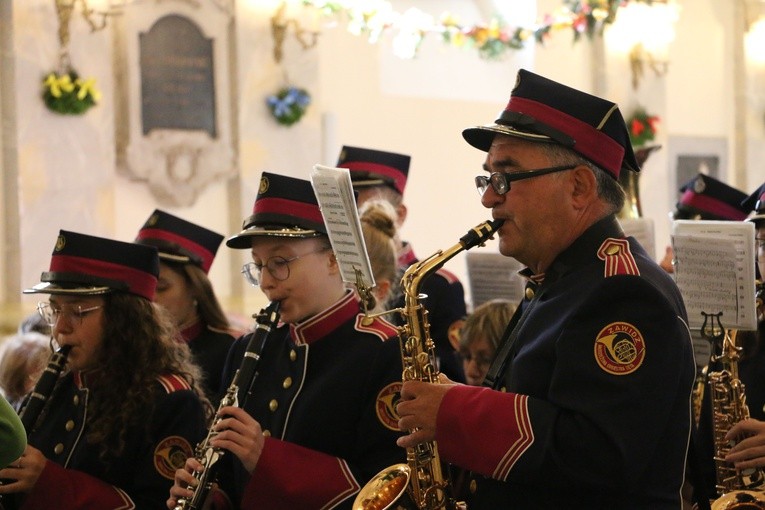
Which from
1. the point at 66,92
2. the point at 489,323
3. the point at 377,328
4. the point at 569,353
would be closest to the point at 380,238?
the point at 489,323

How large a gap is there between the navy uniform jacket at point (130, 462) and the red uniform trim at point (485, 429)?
1.31 metres

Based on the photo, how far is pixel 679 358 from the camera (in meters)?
→ 2.44

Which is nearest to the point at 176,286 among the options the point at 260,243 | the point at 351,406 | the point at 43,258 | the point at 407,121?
the point at 260,243

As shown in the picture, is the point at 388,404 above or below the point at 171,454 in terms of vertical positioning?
above

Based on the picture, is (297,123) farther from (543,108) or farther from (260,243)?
(543,108)

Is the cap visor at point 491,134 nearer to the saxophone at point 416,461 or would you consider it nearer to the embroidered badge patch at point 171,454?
the saxophone at point 416,461

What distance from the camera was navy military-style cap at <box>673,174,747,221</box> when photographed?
213 inches

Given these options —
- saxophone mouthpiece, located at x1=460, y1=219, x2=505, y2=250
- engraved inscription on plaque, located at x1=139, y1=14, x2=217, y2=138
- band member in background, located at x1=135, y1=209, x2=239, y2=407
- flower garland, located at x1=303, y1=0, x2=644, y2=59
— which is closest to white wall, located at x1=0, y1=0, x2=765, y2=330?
engraved inscription on plaque, located at x1=139, y1=14, x2=217, y2=138

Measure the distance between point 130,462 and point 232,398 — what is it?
0.47 metres

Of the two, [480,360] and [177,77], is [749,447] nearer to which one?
[480,360]

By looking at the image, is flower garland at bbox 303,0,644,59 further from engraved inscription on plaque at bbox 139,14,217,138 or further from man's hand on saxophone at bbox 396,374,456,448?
man's hand on saxophone at bbox 396,374,456,448

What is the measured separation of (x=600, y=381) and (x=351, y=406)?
1.13 metres

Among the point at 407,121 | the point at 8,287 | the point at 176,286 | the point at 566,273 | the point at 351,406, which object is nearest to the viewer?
the point at 566,273

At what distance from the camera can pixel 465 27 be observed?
11.2 m
